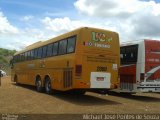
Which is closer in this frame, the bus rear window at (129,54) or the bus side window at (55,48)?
the bus rear window at (129,54)

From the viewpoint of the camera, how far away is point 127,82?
753 inches

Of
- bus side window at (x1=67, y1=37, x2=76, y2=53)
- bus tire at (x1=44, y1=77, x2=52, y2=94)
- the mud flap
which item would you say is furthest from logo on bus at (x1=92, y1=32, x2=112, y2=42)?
bus tire at (x1=44, y1=77, x2=52, y2=94)

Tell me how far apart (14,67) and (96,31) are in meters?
16.2

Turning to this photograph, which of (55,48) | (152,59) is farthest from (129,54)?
(55,48)

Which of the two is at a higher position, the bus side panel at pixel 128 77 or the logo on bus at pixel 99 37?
the logo on bus at pixel 99 37

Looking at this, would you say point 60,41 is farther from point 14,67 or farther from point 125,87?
point 14,67

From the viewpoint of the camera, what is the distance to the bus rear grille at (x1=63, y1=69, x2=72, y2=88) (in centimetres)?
1668

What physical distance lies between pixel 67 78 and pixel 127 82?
12.4 feet

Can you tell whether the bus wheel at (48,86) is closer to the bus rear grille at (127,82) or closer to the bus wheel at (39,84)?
the bus wheel at (39,84)

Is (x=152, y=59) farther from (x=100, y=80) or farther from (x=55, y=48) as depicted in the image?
(x=55, y=48)

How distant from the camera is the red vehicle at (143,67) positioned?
59.4 ft

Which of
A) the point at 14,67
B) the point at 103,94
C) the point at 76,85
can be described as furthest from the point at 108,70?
the point at 14,67

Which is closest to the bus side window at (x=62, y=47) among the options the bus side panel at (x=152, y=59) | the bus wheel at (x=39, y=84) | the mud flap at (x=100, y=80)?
the mud flap at (x=100, y=80)

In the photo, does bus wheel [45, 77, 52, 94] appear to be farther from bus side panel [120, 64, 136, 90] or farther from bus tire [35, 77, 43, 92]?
bus side panel [120, 64, 136, 90]
